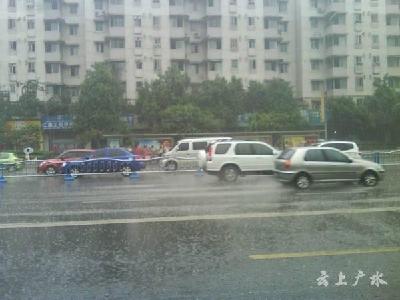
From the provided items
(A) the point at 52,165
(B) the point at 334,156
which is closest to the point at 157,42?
(A) the point at 52,165

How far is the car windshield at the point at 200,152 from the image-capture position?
5.90 m

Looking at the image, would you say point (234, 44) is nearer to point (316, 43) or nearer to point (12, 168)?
point (316, 43)

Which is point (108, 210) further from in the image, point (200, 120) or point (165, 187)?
point (200, 120)

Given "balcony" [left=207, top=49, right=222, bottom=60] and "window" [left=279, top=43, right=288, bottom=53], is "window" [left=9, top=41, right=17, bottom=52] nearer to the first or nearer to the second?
"balcony" [left=207, top=49, right=222, bottom=60]

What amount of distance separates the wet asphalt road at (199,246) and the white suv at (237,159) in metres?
5.55

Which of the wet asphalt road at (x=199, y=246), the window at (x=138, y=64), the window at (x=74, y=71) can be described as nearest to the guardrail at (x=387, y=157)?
the wet asphalt road at (x=199, y=246)

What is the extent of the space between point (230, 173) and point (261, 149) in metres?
1.51

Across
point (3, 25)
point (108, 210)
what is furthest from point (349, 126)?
point (108, 210)

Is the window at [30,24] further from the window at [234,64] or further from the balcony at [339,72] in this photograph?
the balcony at [339,72]

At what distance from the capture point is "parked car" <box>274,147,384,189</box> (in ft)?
48.4

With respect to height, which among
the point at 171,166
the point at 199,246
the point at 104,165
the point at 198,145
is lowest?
the point at 171,166

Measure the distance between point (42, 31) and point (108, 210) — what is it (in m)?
45.0

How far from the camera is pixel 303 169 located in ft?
48.3

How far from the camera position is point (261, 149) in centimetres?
1861
